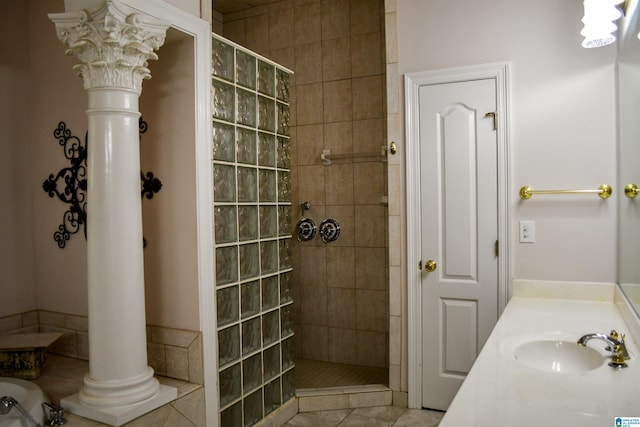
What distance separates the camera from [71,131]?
2.65 m

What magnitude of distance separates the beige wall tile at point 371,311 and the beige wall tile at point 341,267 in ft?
0.42

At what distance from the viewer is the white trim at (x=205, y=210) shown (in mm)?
2199

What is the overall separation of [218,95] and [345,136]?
1566 millimetres

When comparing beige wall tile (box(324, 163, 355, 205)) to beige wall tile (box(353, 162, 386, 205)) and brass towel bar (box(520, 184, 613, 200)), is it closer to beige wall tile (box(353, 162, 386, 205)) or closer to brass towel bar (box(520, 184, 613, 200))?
beige wall tile (box(353, 162, 386, 205))

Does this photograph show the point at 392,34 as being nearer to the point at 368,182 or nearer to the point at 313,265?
the point at 368,182

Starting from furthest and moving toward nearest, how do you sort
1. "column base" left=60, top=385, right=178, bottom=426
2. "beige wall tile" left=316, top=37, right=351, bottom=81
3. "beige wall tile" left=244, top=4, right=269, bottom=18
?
"beige wall tile" left=244, top=4, right=269, bottom=18
"beige wall tile" left=316, top=37, right=351, bottom=81
"column base" left=60, top=385, right=178, bottom=426

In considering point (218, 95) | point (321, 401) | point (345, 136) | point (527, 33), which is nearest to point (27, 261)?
point (218, 95)

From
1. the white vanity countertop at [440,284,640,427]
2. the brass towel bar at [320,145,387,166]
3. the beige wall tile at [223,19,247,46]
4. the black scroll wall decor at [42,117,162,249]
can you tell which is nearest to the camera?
the white vanity countertop at [440,284,640,427]

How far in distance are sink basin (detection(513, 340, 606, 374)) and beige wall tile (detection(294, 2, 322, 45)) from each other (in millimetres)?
2900

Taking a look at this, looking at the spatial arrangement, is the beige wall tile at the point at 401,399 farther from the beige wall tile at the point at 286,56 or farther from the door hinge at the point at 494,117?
the beige wall tile at the point at 286,56

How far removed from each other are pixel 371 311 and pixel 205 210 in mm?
1911

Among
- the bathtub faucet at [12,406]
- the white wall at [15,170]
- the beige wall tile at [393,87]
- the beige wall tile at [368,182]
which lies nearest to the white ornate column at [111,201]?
the bathtub faucet at [12,406]

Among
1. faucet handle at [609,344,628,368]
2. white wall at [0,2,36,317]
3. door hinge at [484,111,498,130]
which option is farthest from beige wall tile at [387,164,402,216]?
white wall at [0,2,36,317]

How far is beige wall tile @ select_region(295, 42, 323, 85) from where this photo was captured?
3.79 metres
